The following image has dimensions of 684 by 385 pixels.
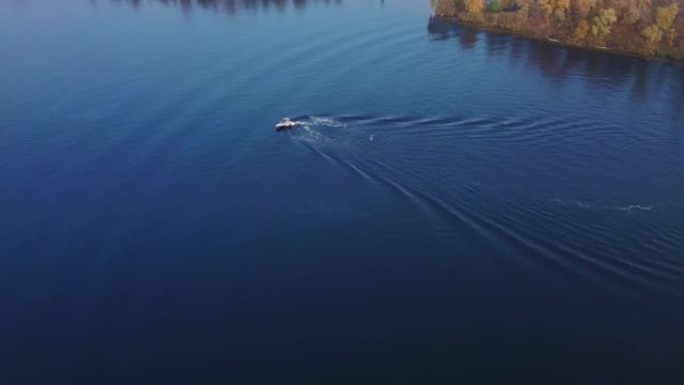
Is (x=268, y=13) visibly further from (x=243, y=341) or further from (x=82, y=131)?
(x=243, y=341)

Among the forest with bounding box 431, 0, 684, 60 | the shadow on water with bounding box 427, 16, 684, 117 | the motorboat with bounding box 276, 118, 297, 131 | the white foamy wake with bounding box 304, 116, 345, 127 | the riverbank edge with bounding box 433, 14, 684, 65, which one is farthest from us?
the forest with bounding box 431, 0, 684, 60

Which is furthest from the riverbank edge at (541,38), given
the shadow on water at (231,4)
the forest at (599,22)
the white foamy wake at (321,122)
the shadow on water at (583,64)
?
the white foamy wake at (321,122)

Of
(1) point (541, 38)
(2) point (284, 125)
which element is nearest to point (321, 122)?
(2) point (284, 125)

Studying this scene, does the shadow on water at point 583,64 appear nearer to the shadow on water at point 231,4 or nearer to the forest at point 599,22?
the forest at point 599,22

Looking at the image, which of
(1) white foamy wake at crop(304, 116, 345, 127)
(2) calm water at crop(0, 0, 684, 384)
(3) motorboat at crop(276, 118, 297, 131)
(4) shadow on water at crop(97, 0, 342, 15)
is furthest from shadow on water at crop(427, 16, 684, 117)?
(3) motorboat at crop(276, 118, 297, 131)

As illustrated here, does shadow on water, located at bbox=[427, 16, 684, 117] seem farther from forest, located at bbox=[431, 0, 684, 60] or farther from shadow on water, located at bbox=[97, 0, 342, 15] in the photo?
shadow on water, located at bbox=[97, 0, 342, 15]

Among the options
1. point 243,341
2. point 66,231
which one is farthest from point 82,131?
point 243,341
